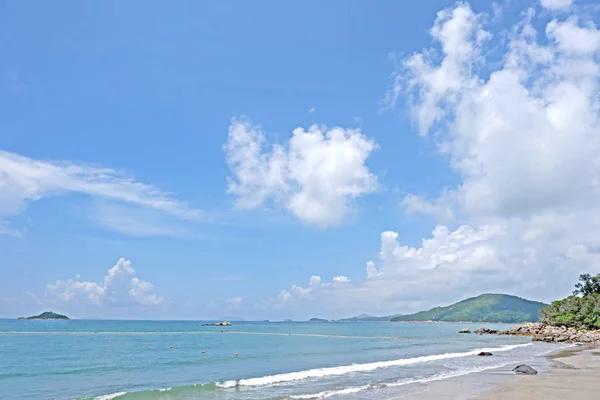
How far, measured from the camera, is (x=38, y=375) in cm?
3009

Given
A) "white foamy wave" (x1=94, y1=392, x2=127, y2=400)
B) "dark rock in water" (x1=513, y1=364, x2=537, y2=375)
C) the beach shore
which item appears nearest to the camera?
the beach shore

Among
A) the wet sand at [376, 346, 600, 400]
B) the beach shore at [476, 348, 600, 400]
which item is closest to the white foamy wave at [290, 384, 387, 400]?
the wet sand at [376, 346, 600, 400]

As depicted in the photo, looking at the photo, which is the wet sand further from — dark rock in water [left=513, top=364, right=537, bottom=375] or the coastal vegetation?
the coastal vegetation

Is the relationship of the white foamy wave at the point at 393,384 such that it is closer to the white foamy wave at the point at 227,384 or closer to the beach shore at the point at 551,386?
the beach shore at the point at 551,386

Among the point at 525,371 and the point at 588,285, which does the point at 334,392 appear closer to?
the point at 525,371

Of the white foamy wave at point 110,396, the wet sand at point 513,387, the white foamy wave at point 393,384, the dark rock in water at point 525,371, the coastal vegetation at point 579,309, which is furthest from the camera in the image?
the coastal vegetation at point 579,309

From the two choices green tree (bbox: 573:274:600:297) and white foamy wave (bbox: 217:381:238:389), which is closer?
white foamy wave (bbox: 217:381:238:389)

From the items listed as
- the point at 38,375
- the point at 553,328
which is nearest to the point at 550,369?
the point at 38,375

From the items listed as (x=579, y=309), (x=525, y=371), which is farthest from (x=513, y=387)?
(x=579, y=309)

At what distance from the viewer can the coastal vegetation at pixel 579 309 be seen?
71.9 metres

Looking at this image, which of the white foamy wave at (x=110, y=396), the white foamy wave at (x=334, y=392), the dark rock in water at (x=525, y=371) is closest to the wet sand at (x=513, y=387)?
the dark rock in water at (x=525, y=371)

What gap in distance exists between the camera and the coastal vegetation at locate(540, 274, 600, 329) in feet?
236

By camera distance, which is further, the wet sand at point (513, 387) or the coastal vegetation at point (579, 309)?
the coastal vegetation at point (579, 309)

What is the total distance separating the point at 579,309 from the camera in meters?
76.8
